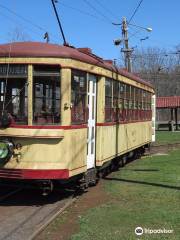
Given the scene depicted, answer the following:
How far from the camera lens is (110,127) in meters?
13.8

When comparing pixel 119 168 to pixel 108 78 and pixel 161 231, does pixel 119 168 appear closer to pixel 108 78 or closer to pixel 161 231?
pixel 108 78

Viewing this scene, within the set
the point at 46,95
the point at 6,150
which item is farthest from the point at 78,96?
the point at 6,150

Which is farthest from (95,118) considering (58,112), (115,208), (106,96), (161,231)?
(161,231)

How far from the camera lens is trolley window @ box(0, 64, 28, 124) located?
10359mm

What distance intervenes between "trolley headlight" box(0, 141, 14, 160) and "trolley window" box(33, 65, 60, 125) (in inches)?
25.2

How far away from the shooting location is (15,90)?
34.3 ft

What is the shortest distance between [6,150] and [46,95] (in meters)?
1.28

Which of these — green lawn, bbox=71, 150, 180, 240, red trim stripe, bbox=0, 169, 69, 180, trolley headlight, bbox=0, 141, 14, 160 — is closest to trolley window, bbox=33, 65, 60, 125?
trolley headlight, bbox=0, 141, 14, 160

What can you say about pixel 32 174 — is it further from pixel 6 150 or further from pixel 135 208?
pixel 135 208

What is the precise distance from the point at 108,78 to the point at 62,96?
3.22 m

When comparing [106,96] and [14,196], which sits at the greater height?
[106,96]
